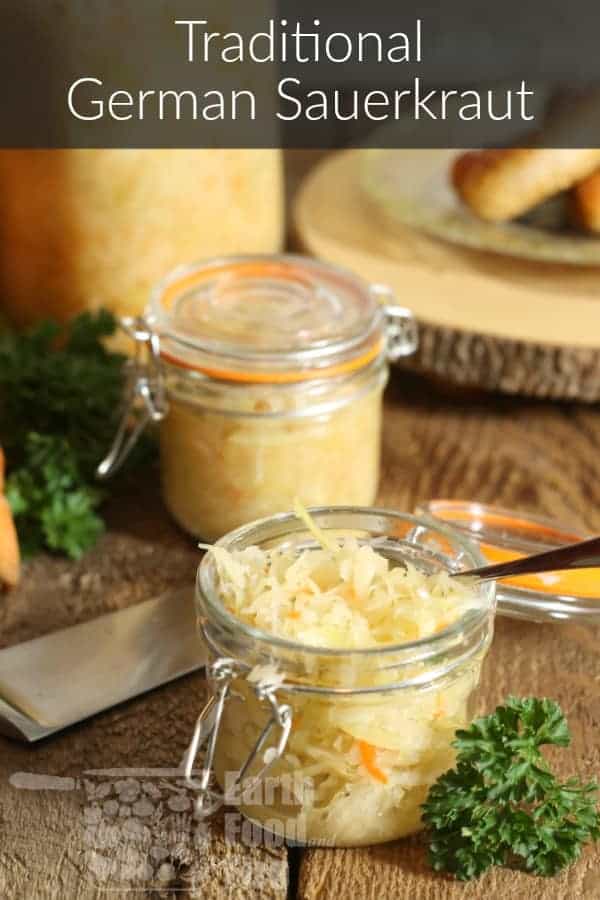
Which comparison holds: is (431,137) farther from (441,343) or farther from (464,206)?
(441,343)

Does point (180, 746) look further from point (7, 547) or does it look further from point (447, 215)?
point (447, 215)

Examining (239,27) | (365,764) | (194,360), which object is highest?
(239,27)

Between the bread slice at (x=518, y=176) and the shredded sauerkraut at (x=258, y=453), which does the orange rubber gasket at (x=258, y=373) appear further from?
the bread slice at (x=518, y=176)

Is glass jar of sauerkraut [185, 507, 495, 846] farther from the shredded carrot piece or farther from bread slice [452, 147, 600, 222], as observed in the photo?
bread slice [452, 147, 600, 222]

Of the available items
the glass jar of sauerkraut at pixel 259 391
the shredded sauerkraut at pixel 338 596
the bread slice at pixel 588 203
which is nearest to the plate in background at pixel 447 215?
the bread slice at pixel 588 203

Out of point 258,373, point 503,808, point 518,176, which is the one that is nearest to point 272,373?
point 258,373

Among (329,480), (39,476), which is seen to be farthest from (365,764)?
(39,476)
